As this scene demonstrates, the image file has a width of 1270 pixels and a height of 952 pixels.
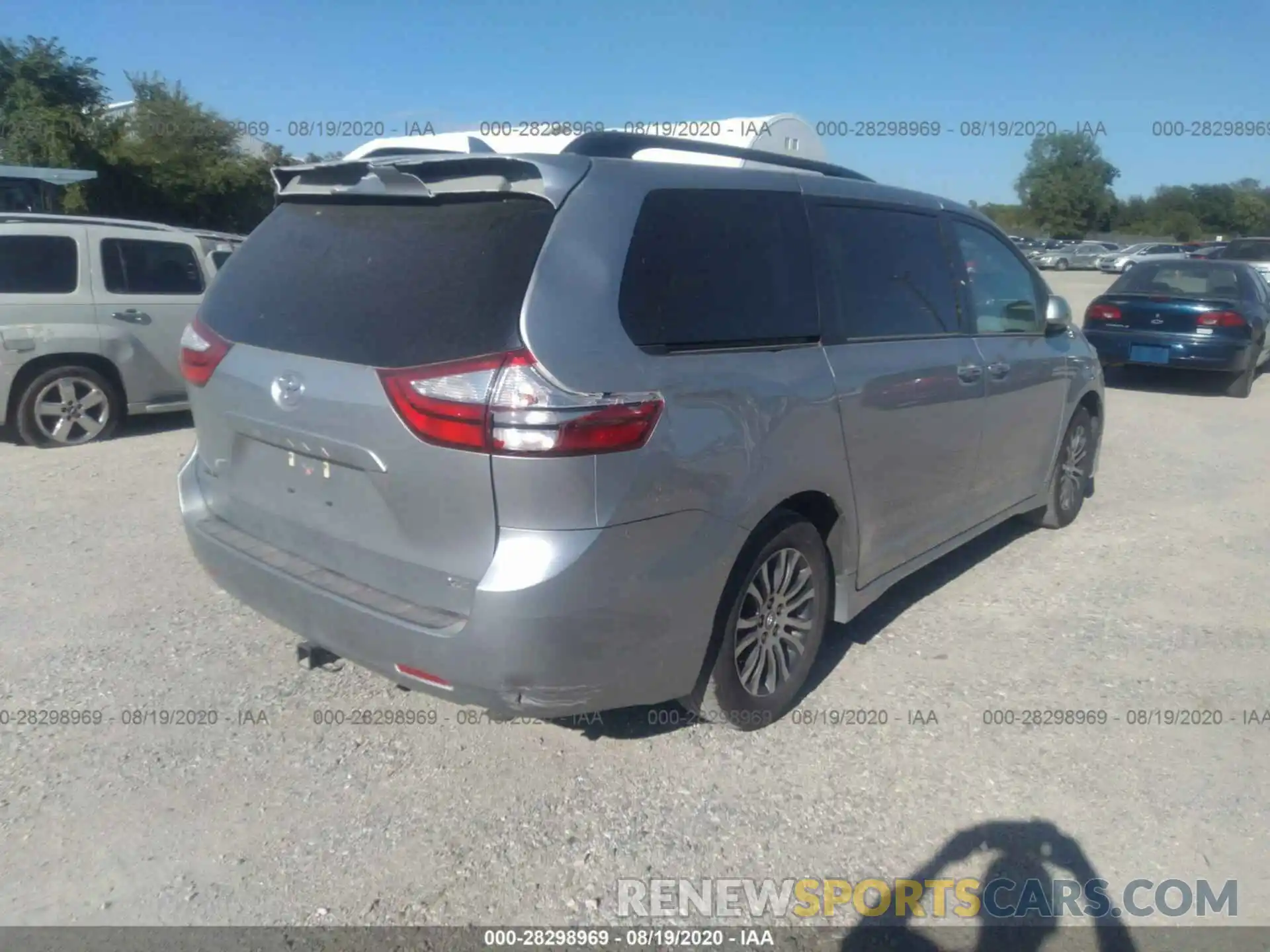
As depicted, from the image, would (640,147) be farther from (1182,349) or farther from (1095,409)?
(1182,349)

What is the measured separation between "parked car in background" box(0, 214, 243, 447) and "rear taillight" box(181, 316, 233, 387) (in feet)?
12.9

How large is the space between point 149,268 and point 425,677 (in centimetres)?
673

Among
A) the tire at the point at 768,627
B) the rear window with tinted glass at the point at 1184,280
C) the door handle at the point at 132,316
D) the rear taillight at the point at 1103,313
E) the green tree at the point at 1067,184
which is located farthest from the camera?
the green tree at the point at 1067,184

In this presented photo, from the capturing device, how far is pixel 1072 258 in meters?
49.6

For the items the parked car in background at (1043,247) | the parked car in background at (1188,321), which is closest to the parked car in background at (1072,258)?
the parked car in background at (1043,247)

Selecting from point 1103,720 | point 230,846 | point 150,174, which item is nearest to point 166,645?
point 230,846

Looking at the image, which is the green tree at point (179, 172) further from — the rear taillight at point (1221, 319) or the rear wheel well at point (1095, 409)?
the rear wheel well at point (1095, 409)

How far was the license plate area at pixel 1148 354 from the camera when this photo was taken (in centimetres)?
1138

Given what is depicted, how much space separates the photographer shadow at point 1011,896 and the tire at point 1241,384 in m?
10.3

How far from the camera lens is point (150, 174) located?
24.8m

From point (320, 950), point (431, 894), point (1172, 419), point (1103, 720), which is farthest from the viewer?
point (1172, 419)

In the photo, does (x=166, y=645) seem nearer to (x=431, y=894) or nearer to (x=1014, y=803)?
(x=431, y=894)

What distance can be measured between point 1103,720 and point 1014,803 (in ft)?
2.61

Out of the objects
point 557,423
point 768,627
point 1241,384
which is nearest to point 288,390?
point 557,423
